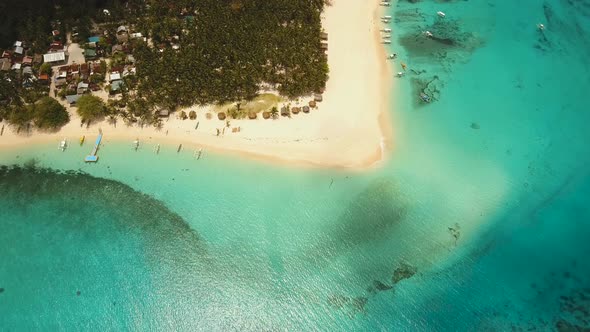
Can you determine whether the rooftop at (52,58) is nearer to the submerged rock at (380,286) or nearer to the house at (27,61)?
the house at (27,61)

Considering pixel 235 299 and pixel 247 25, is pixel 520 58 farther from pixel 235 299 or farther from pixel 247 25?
pixel 235 299

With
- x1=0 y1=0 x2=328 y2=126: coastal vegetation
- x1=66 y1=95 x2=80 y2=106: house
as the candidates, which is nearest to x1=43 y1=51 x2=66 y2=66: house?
x1=0 y1=0 x2=328 y2=126: coastal vegetation

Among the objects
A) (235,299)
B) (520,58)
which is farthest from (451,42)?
(235,299)

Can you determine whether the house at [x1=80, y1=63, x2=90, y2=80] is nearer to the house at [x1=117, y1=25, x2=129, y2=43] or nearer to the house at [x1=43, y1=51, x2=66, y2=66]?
the house at [x1=43, y1=51, x2=66, y2=66]

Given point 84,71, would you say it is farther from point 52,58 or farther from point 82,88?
point 52,58

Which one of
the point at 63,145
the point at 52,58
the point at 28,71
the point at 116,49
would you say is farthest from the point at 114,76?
the point at 28,71

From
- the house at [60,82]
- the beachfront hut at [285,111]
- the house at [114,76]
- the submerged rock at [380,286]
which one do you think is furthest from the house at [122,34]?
the submerged rock at [380,286]
